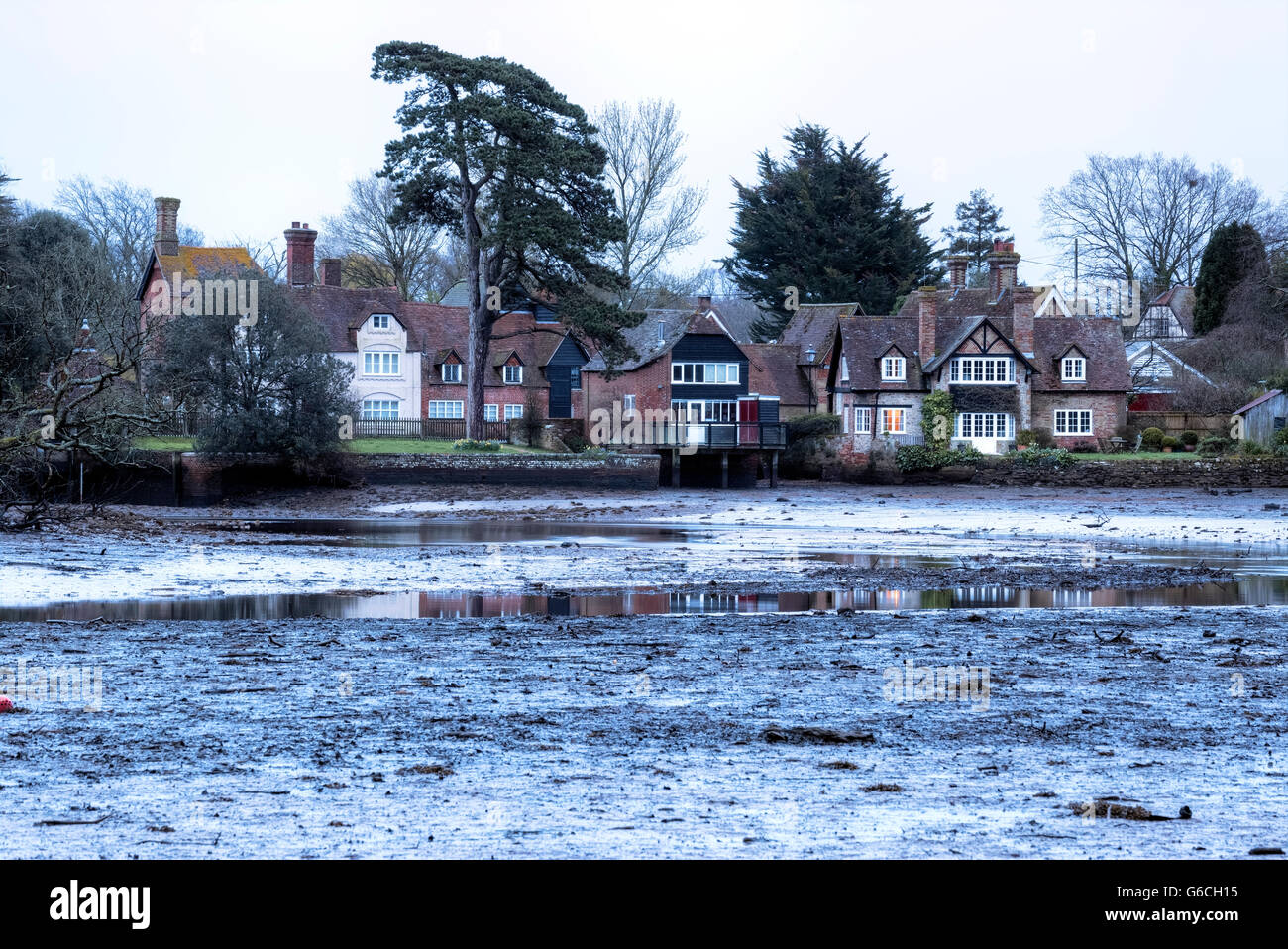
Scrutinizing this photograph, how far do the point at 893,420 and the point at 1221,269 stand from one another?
23011mm

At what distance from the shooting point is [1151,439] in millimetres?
61812

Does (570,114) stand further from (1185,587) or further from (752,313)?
(752,313)

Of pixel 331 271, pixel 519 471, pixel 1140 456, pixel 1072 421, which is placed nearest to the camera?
pixel 519 471

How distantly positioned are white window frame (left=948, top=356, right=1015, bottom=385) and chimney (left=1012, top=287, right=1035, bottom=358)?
1245mm

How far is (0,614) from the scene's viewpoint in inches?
632

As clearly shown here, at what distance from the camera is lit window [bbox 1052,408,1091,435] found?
64.4 meters

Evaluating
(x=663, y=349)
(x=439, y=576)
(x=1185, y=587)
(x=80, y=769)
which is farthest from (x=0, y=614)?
(x=663, y=349)

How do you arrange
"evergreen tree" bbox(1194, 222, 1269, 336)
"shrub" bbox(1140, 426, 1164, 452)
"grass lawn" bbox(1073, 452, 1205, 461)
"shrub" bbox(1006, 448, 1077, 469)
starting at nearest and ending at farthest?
1. "grass lawn" bbox(1073, 452, 1205, 461)
2. "shrub" bbox(1006, 448, 1077, 469)
3. "shrub" bbox(1140, 426, 1164, 452)
4. "evergreen tree" bbox(1194, 222, 1269, 336)

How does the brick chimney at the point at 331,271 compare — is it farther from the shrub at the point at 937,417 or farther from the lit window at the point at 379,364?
the shrub at the point at 937,417

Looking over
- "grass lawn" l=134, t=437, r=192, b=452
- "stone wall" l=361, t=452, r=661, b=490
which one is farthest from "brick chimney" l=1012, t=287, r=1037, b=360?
"grass lawn" l=134, t=437, r=192, b=452

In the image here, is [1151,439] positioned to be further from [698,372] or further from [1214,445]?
[698,372]

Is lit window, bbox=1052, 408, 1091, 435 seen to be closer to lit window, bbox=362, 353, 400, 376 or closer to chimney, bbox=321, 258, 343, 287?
lit window, bbox=362, 353, 400, 376

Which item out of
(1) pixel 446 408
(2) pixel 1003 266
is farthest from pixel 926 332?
(1) pixel 446 408
